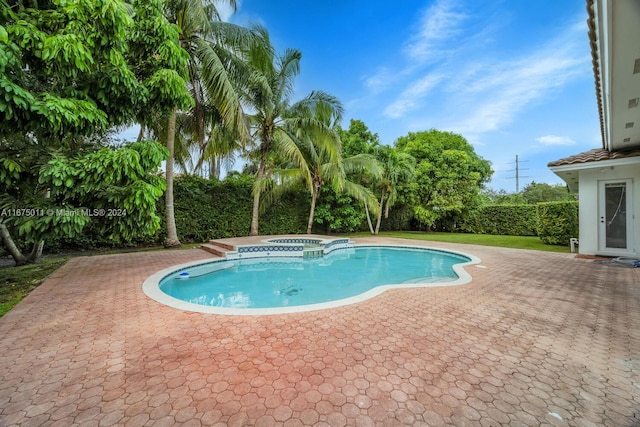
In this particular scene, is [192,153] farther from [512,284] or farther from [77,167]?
[512,284]

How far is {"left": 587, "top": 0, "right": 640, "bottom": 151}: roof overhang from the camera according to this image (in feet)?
Answer: 9.08

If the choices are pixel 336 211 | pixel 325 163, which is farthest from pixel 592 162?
pixel 336 211

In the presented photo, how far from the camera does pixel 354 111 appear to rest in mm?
21266

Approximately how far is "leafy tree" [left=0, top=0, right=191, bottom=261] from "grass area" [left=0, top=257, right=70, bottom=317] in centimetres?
171

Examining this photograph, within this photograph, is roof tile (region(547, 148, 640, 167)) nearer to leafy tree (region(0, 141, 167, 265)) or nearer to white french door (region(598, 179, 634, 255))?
white french door (region(598, 179, 634, 255))

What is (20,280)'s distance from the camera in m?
6.18

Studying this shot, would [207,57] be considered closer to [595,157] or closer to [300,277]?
[300,277]

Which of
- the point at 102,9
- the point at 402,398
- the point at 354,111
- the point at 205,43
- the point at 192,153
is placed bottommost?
the point at 402,398

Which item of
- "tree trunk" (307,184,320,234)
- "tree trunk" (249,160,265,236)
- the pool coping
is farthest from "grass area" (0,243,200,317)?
"tree trunk" (307,184,320,234)

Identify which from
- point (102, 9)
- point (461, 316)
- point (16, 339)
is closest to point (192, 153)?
point (102, 9)

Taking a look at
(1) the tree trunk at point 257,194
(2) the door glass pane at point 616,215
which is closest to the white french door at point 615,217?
(2) the door glass pane at point 616,215

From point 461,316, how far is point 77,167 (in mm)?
6484

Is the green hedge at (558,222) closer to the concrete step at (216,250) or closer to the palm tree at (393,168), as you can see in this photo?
the palm tree at (393,168)

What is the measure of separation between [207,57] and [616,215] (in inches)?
593
